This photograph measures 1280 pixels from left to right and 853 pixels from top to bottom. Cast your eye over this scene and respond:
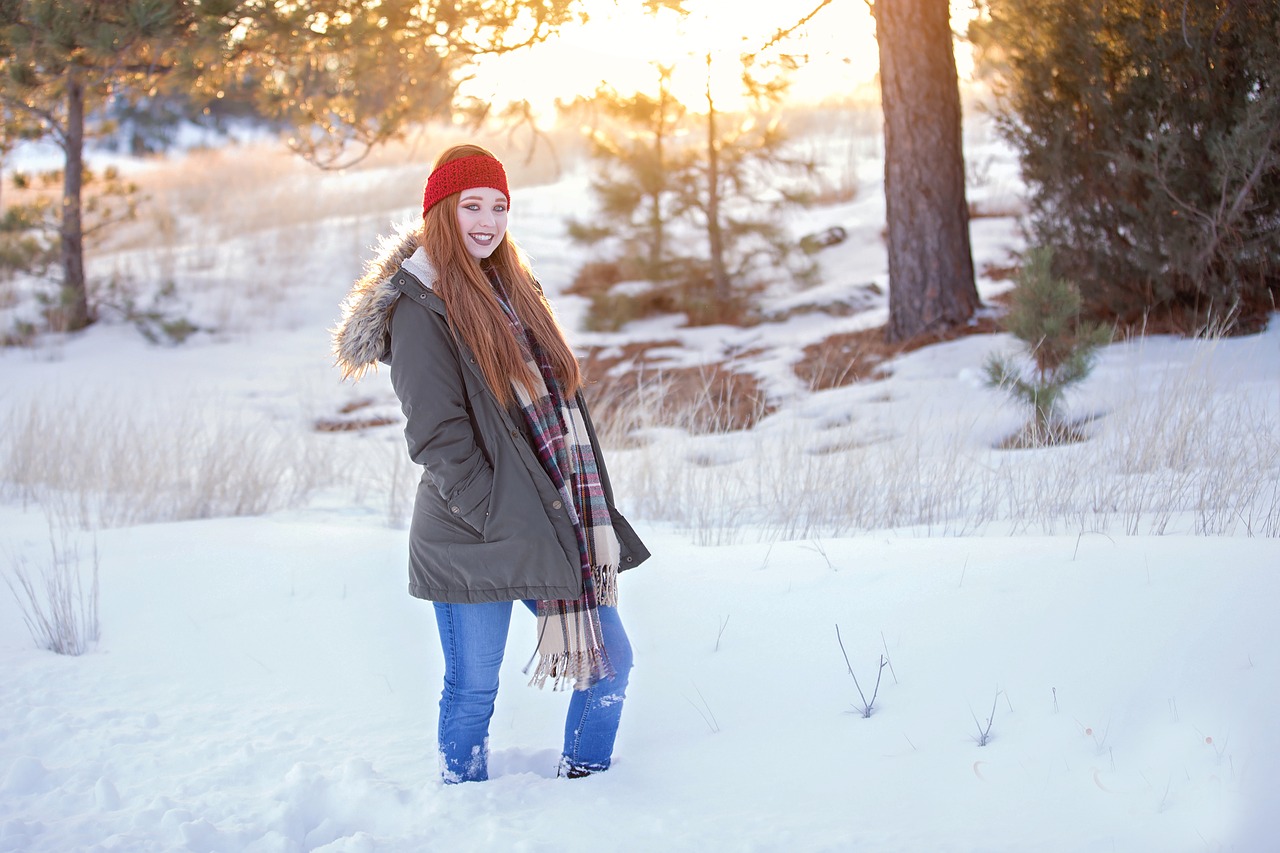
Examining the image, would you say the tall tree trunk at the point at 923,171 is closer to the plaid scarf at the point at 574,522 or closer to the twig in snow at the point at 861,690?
→ the twig in snow at the point at 861,690

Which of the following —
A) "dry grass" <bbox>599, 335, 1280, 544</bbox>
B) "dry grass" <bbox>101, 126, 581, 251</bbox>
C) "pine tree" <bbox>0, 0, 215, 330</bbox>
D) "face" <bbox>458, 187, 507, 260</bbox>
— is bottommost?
"dry grass" <bbox>599, 335, 1280, 544</bbox>

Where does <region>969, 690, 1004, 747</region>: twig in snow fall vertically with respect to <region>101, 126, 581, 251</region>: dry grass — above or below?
below

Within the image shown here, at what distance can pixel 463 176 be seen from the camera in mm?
2525

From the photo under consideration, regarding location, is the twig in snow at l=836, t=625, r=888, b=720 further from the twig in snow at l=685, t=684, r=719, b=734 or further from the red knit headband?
the red knit headband

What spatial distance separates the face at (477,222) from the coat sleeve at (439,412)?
231 millimetres

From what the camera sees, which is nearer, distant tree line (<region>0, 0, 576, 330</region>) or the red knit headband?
the red knit headband

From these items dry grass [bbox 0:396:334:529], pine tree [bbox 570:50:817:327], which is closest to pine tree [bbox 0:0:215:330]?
dry grass [bbox 0:396:334:529]

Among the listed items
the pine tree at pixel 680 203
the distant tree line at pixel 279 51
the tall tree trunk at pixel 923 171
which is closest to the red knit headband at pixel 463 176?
the distant tree line at pixel 279 51

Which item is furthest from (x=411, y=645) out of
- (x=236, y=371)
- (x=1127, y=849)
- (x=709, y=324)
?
(x=236, y=371)

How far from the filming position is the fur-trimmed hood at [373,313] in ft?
8.01

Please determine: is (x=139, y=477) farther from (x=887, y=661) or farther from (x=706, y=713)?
(x=887, y=661)

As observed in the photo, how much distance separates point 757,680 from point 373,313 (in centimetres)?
156

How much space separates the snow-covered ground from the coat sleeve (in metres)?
0.79

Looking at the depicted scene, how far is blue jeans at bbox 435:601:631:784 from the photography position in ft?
8.12
